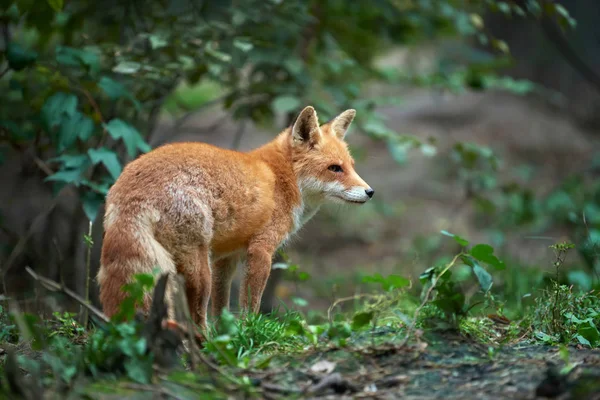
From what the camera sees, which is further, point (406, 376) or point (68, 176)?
point (68, 176)

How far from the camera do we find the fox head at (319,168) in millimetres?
5762

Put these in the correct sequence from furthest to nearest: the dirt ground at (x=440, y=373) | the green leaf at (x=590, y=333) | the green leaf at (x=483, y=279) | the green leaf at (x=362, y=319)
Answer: the green leaf at (x=590, y=333) < the green leaf at (x=483, y=279) < the green leaf at (x=362, y=319) < the dirt ground at (x=440, y=373)

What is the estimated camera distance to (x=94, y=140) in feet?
22.3

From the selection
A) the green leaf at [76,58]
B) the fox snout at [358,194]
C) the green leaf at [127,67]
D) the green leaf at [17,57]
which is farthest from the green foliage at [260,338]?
the green leaf at [17,57]

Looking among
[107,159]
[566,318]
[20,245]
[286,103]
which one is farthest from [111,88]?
[566,318]

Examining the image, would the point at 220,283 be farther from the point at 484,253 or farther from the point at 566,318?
the point at 566,318

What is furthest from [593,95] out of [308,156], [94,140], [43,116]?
[43,116]

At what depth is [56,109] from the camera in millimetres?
5488

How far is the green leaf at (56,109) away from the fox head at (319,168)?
2012 millimetres

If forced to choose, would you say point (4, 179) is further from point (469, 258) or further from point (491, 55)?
point (491, 55)

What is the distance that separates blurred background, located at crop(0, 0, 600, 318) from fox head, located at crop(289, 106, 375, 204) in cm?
58

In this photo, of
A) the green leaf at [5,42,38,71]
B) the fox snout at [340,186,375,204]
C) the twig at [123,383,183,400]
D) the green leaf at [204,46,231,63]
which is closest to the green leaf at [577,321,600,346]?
the fox snout at [340,186,375,204]

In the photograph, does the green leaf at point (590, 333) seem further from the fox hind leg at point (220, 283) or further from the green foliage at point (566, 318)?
the fox hind leg at point (220, 283)

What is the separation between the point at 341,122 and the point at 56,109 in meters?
2.71
